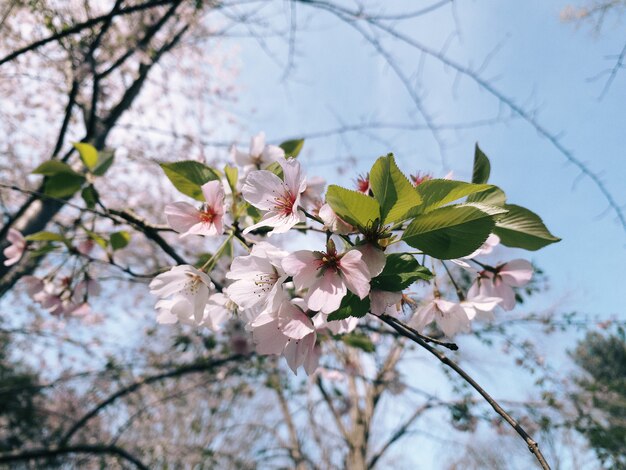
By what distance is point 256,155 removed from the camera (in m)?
0.90

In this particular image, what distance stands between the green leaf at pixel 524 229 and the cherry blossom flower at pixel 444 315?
147mm

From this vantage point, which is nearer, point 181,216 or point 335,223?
point 335,223

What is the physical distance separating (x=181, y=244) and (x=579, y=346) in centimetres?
1408

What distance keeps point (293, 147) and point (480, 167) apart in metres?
0.43

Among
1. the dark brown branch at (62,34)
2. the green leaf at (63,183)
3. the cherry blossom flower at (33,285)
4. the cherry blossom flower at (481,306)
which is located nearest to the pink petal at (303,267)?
the cherry blossom flower at (481,306)

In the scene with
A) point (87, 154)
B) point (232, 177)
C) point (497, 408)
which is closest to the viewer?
point (497, 408)

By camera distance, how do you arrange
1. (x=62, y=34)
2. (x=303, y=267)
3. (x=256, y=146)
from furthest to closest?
(x=62, y=34)
(x=256, y=146)
(x=303, y=267)

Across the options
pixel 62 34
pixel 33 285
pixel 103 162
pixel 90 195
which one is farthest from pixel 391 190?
pixel 62 34

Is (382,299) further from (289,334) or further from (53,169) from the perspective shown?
(53,169)

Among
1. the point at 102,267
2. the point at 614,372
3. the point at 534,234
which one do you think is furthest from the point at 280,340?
the point at 614,372

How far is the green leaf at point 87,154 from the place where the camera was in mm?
987

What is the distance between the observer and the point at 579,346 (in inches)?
522

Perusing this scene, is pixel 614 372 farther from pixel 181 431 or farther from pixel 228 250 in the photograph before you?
pixel 228 250

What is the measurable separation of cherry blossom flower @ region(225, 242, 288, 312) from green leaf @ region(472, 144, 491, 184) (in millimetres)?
319
